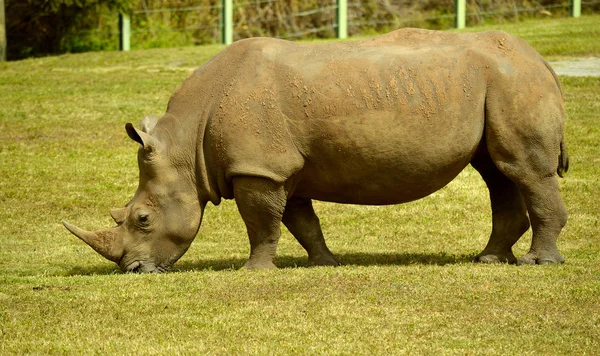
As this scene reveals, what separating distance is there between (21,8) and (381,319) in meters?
17.3

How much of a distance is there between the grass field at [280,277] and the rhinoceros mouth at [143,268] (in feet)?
0.96

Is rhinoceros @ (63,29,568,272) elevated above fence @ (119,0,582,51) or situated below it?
above

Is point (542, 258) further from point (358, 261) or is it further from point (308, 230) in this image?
point (308, 230)

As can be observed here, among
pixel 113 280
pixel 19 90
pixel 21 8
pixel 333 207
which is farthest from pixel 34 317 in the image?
pixel 21 8

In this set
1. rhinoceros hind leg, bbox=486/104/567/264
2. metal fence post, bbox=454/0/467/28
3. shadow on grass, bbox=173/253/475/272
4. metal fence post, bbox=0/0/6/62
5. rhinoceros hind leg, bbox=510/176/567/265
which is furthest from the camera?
metal fence post, bbox=454/0/467/28

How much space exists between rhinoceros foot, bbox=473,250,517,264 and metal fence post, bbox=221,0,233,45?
14248 mm

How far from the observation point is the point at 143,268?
10.8m

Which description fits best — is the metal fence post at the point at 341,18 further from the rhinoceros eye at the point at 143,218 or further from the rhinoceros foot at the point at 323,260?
the rhinoceros eye at the point at 143,218

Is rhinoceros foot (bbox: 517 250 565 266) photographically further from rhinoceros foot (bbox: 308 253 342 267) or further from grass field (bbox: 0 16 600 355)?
rhinoceros foot (bbox: 308 253 342 267)

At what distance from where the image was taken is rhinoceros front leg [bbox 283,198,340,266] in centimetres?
1116

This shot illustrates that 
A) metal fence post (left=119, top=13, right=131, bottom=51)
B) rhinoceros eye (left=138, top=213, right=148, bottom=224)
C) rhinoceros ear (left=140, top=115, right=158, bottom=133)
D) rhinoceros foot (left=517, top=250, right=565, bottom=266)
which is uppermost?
rhinoceros ear (left=140, top=115, right=158, bottom=133)

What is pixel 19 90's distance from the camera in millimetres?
20609

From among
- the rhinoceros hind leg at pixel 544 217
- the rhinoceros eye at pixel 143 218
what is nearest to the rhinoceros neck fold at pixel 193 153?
the rhinoceros eye at pixel 143 218

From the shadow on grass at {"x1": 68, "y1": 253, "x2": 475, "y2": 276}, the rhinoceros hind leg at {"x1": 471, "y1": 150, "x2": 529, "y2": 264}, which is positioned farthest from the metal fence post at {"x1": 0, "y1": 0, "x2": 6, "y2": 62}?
the rhinoceros hind leg at {"x1": 471, "y1": 150, "x2": 529, "y2": 264}
